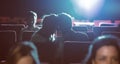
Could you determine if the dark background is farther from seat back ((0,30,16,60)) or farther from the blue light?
seat back ((0,30,16,60))

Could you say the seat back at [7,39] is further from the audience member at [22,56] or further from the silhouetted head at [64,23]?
the audience member at [22,56]

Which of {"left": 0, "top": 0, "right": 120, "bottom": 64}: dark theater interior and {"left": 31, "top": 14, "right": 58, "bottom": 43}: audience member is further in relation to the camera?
{"left": 31, "top": 14, "right": 58, "bottom": 43}: audience member

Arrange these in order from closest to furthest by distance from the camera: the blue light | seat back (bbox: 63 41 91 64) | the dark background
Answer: seat back (bbox: 63 41 91 64)
the dark background
the blue light

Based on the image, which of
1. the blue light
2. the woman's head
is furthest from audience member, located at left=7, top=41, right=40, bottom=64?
the blue light

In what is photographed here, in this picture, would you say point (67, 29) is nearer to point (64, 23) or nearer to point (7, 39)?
point (64, 23)

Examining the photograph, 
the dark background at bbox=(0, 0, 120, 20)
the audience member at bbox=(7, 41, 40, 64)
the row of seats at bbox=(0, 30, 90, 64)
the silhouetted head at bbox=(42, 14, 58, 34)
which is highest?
the dark background at bbox=(0, 0, 120, 20)

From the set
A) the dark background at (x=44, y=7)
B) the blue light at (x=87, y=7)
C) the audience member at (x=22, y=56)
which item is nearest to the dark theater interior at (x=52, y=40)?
the audience member at (x=22, y=56)

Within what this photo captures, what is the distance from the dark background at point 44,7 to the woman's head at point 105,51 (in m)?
6.84

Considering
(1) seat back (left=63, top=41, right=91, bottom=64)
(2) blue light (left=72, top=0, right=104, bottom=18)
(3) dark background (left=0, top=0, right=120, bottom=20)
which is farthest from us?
(2) blue light (left=72, top=0, right=104, bottom=18)

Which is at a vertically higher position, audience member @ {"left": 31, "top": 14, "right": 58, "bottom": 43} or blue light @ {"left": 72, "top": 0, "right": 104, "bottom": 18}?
blue light @ {"left": 72, "top": 0, "right": 104, "bottom": 18}

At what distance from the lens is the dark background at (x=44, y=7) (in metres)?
8.11

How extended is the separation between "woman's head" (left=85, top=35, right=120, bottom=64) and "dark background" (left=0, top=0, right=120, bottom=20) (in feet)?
22.4

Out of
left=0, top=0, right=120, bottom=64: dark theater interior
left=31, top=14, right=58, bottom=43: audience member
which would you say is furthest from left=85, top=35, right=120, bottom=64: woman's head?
left=31, top=14, right=58, bottom=43: audience member

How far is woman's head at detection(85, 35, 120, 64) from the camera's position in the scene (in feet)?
3.81
